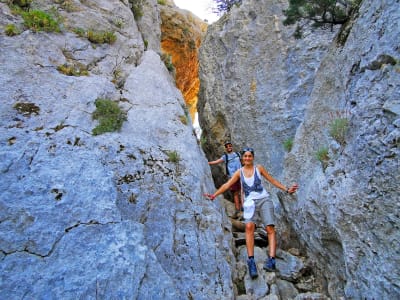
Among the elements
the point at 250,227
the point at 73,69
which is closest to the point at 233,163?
the point at 250,227

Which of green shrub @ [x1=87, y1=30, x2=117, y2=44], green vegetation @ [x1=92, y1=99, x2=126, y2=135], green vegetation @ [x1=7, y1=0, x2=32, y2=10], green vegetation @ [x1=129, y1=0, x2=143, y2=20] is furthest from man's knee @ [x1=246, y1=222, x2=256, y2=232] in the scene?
green vegetation @ [x1=129, y1=0, x2=143, y2=20]

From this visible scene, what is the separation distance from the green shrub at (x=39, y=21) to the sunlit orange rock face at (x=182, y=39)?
11.7 m

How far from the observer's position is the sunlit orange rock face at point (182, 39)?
2041 cm

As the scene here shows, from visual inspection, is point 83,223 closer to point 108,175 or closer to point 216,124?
point 108,175

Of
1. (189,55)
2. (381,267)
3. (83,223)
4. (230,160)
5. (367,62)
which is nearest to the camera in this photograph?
(381,267)

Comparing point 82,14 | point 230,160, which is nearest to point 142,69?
point 82,14

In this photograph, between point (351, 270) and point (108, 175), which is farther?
point (108, 175)

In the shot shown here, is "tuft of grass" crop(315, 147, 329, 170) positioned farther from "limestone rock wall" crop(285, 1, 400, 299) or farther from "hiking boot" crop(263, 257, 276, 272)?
"hiking boot" crop(263, 257, 276, 272)

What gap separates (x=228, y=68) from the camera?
13.5m

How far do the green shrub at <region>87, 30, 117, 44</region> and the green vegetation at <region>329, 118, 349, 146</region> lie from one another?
27.4ft

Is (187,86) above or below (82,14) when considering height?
below

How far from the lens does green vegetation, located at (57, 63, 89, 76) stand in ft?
26.3

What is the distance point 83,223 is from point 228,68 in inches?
416

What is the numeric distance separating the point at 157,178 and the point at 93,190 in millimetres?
1529
